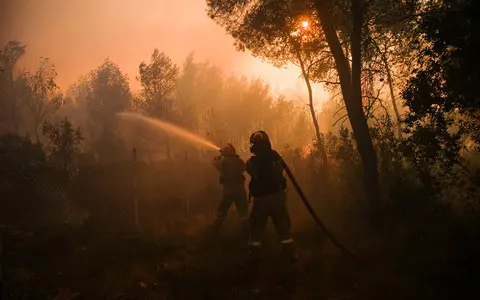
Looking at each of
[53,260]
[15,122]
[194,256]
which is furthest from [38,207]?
[15,122]

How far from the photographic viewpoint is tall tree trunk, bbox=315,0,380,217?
26.5ft

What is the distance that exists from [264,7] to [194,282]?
761 cm

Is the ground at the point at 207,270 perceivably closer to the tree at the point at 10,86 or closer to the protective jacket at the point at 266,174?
the protective jacket at the point at 266,174

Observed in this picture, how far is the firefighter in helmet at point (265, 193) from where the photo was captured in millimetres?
6258

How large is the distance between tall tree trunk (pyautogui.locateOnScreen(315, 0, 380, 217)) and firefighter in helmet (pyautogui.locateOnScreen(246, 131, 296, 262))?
2753mm

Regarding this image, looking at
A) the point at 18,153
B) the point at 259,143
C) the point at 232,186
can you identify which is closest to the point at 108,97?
the point at 18,153

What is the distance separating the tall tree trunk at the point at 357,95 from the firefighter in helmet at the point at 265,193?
9.03ft

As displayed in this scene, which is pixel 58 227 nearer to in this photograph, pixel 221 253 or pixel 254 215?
pixel 221 253

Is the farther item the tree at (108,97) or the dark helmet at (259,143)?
the tree at (108,97)

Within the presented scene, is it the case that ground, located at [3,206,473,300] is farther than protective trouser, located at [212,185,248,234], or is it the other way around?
protective trouser, located at [212,185,248,234]

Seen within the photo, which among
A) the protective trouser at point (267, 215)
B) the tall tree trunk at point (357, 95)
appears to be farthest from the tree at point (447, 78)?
the protective trouser at point (267, 215)

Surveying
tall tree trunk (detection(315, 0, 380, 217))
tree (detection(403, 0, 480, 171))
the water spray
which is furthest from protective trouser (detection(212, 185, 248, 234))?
the water spray

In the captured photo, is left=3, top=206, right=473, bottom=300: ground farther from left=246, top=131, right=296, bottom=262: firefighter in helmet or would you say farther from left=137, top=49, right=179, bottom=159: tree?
left=137, top=49, right=179, bottom=159: tree

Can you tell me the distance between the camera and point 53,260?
284 inches
